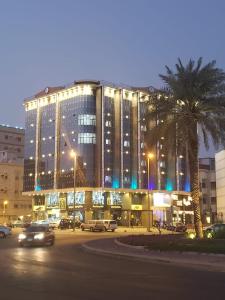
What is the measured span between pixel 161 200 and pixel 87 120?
2748 cm

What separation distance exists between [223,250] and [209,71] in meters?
15.4

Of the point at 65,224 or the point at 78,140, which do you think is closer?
the point at 65,224

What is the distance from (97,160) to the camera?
118 metres

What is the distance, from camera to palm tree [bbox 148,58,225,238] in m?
36.3

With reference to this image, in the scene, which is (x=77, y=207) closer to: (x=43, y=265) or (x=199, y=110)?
(x=199, y=110)

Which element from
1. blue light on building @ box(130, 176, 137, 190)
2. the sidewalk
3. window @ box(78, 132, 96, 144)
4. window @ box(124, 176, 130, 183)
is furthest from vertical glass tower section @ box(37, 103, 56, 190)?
the sidewalk

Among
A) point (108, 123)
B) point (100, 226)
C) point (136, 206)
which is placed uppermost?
point (108, 123)

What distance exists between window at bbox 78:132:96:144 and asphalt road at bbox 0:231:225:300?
96.8 m

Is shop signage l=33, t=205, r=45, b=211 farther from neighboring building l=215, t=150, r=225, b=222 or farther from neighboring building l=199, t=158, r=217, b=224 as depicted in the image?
neighboring building l=215, t=150, r=225, b=222

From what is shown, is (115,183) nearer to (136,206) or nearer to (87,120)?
(136,206)

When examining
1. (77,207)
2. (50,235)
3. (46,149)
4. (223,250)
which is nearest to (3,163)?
(46,149)

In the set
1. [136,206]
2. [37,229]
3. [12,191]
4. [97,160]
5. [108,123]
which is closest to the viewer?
[37,229]

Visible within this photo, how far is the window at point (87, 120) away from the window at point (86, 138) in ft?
8.43

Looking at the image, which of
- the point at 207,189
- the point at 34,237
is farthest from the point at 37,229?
the point at 207,189
